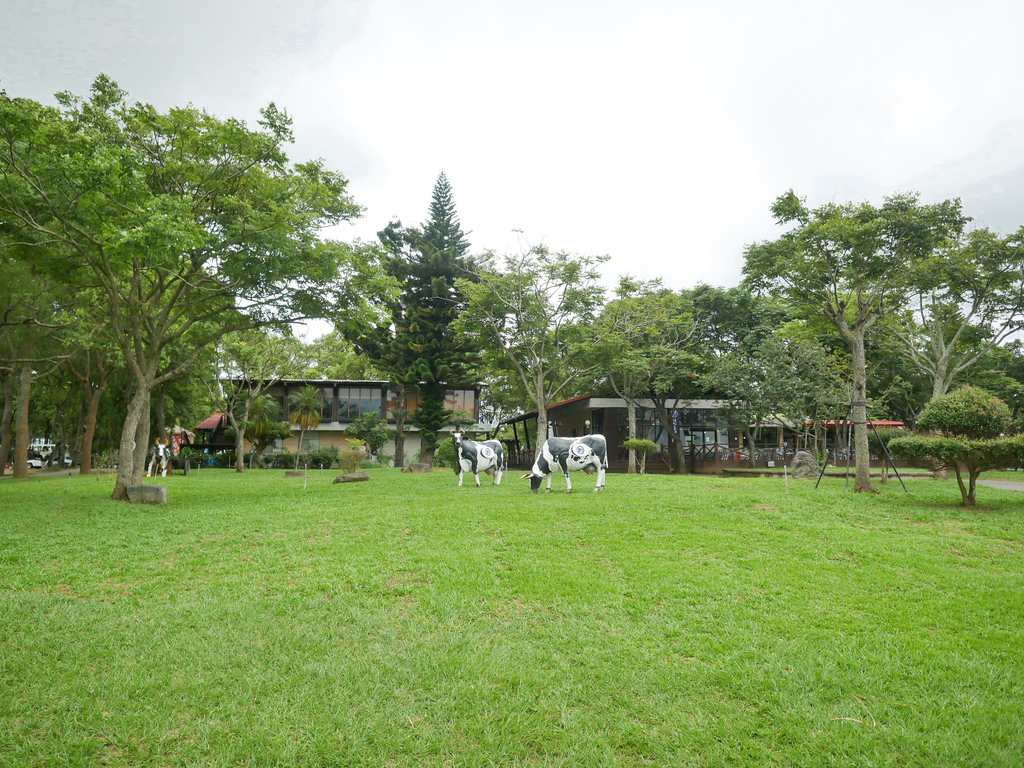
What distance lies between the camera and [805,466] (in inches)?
813

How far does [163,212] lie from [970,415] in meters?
16.1

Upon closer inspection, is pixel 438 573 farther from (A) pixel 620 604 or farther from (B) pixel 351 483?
(B) pixel 351 483

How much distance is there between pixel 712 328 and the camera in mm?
29688

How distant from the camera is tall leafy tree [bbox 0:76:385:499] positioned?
1030 cm

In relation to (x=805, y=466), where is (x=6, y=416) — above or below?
above

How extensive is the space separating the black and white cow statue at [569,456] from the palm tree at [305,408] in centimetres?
2286

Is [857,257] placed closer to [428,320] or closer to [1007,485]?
[1007,485]

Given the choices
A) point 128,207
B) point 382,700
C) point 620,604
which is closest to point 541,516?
point 620,604

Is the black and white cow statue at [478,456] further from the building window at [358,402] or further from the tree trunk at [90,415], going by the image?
the building window at [358,402]

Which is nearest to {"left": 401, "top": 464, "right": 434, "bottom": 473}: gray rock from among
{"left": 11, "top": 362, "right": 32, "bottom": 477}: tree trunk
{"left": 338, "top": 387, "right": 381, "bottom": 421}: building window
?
{"left": 338, "top": 387, "right": 381, "bottom": 421}: building window

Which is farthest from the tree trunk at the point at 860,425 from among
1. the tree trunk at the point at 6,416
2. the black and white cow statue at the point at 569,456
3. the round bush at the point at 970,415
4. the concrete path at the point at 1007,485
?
the tree trunk at the point at 6,416

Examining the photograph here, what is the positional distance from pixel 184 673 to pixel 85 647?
111cm

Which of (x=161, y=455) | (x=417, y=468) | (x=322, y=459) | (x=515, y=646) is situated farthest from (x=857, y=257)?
(x=322, y=459)

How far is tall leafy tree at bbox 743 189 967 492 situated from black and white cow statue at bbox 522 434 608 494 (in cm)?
623
